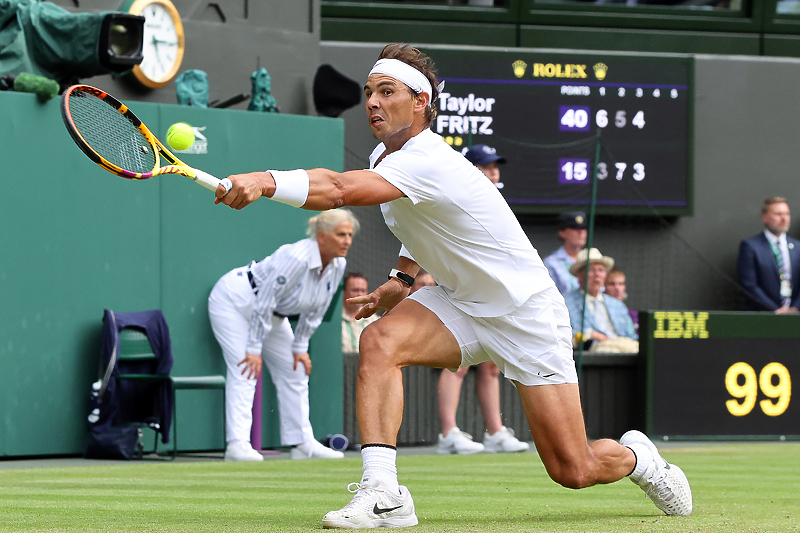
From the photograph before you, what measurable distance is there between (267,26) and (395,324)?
7453 millimetres

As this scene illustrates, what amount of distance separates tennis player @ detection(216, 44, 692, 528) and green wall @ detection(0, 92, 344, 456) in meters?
4.97

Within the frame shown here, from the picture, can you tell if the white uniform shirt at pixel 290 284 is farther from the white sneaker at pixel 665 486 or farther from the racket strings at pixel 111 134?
the white sneaker at pixel 665 486

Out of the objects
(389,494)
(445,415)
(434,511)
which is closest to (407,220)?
(389,494)

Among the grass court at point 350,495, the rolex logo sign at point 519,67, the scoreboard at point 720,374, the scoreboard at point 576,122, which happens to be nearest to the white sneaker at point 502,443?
the grass court at point 350,495

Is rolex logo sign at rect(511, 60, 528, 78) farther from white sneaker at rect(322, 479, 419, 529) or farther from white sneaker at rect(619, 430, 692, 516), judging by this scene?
white sneaker at rect(322, 479, 419, 529)

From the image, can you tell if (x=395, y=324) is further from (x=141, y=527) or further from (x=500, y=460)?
(x=500, y=460)

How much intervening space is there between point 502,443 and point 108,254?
336cm

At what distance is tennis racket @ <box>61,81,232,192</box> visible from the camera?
13.8 feet

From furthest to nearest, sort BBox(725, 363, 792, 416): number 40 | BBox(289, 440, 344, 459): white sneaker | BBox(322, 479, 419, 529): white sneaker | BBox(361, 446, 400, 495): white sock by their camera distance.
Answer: BBox(725, 363, 792, 416): number 40
BBox(289, 440, 344, 459): white sneaker
BBox(361, 446, 400, 495): white sock
BBox(322, 479, 419, 529): white sneaker

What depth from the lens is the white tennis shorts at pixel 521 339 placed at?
177 inches

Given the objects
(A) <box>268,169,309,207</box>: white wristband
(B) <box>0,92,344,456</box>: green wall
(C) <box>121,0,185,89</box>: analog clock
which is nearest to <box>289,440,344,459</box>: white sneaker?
(B) <box>0,92,344,456</box>: green wall

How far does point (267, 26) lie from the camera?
11312 millimetres

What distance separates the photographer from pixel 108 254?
9.29 m

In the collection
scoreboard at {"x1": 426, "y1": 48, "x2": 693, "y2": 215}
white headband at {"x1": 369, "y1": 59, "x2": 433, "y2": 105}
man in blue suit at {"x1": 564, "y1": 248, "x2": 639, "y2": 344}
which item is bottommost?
man in blue suit at {"x1": 564, "y1": 248, "x2": 639, "y2": 344}
